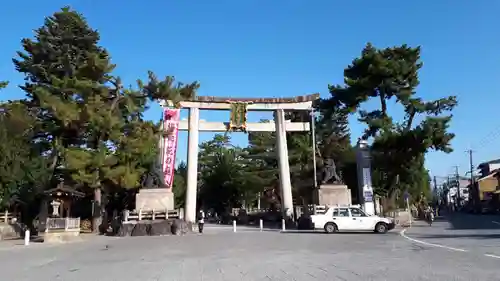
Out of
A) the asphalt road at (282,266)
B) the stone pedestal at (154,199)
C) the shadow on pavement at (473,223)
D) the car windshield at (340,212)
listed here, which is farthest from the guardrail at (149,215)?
the shadow on pavement at (473,223)

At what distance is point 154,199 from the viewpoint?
3139 centimetres

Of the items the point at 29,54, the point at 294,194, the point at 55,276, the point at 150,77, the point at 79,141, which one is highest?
the point at 29,54

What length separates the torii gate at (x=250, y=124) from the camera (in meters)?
37.9

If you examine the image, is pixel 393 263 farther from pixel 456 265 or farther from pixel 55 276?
pixel 55 276

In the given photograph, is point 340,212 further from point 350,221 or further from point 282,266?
point 282,266

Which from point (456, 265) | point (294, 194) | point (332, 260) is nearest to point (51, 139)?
point (294, 194)

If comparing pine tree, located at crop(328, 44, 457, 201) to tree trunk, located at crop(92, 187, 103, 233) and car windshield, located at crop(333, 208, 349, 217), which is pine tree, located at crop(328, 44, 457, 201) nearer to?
car windshield, located at crop(333, 208, 349, 217)

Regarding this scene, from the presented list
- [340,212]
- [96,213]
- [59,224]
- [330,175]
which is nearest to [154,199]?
[96,213]

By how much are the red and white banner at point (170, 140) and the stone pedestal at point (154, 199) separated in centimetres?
225

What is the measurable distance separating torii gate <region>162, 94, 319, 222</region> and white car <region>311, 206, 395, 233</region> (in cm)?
1235

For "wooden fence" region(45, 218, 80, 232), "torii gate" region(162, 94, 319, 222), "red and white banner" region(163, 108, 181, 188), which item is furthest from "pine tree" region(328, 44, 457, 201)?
"wooden fence" region(45, 218, 80, 232)

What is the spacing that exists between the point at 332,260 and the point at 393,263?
5.53 feet

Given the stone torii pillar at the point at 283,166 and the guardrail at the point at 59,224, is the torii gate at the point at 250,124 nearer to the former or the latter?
the stone torii pillar at the point at 283,166

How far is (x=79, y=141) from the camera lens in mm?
34469
